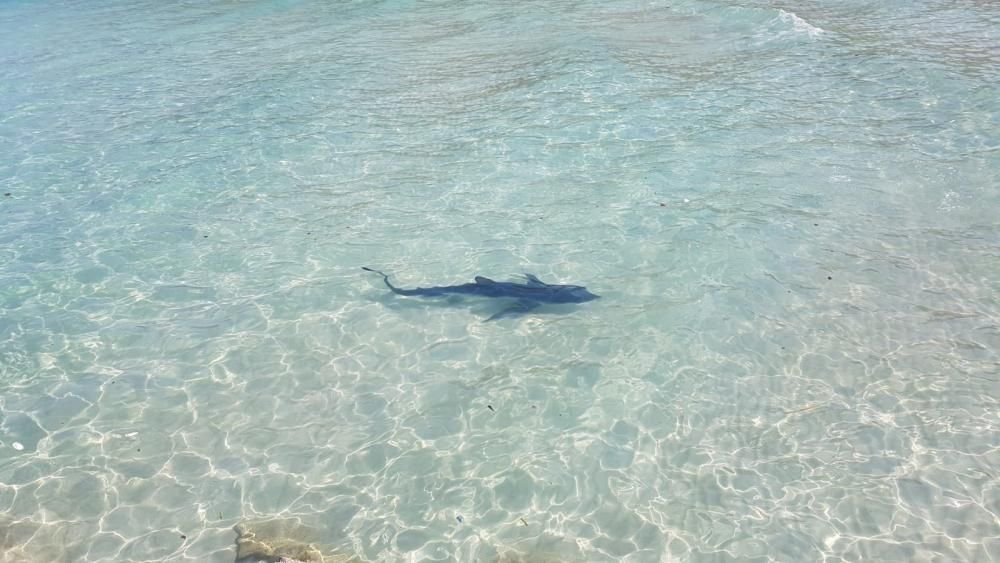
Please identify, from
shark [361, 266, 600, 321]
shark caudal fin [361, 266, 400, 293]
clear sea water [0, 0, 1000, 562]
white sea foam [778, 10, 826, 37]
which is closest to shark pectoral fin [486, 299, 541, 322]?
shark [361, 266, 600, 321]

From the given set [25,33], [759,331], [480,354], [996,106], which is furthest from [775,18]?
[25,33]

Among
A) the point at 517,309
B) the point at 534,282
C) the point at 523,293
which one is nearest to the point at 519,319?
the point at 517,309

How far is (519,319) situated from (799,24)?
53.4 feet

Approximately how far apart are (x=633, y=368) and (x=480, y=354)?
1761 millimetres

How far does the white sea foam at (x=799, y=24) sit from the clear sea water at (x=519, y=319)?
2563mm

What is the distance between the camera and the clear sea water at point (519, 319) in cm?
683

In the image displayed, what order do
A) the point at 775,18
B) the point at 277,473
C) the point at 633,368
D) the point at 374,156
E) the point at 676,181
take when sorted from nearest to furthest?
the point at 277,473, the point at 633,368, the point at 676,181, the point at 374,156, the point at 775,18

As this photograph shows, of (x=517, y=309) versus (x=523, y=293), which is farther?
(x=517, y=309)

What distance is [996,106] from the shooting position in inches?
568

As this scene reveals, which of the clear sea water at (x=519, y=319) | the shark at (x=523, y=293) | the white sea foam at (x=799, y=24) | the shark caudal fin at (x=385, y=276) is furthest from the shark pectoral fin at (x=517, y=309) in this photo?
the white sea foam at (x=799, y=24)

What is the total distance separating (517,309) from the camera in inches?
368

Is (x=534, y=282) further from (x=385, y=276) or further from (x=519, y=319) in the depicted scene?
(x=385, y=276)

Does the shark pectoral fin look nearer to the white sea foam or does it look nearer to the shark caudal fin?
the shark caudal fin

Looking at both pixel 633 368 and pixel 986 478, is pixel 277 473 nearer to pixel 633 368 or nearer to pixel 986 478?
pixel 633 368
